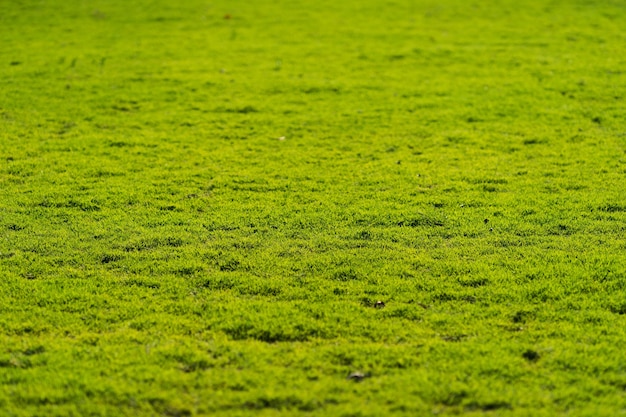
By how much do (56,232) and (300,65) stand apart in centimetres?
1059

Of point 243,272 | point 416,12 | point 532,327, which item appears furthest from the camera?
point 416,12

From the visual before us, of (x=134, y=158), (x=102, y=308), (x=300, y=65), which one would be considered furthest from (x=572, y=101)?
(x=102, y=308)

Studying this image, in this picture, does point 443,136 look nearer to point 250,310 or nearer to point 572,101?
point 572,101

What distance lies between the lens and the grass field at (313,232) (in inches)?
238

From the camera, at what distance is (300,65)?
1839 cm

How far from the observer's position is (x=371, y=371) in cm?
616

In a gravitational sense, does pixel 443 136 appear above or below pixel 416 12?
below

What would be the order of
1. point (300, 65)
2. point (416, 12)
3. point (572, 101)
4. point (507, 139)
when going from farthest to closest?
point (416, 12)
point (300, 65)
point (572, 101)
point (507, 139)

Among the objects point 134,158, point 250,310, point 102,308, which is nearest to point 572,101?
point 134,158

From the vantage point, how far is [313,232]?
9.10m

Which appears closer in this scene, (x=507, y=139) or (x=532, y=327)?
(x=532, y=327)

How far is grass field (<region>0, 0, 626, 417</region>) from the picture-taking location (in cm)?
604

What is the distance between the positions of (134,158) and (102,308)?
5.34m

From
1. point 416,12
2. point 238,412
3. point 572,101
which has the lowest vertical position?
point 238,412
